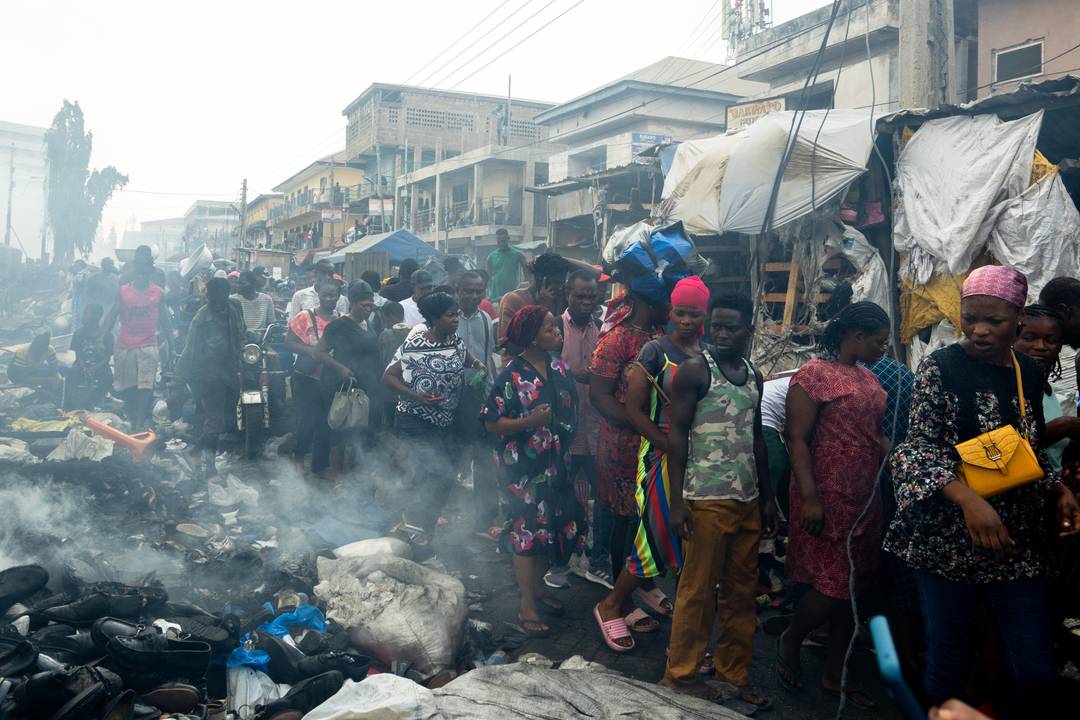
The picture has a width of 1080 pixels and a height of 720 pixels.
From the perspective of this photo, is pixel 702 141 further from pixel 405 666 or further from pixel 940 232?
pixel 405 666

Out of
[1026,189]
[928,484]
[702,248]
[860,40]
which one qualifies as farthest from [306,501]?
[860,40]

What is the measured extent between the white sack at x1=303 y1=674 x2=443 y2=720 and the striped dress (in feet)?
4.35

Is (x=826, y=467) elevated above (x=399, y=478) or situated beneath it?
elevated above

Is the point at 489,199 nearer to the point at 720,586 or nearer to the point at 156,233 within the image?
the point at 720,586

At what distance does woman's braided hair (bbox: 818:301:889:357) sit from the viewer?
3559 millimetres

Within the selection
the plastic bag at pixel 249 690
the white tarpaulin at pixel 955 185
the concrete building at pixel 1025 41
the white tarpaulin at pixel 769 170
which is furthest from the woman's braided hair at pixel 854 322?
the concrete building at pixel 1025 41

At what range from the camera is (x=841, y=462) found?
11.6ft

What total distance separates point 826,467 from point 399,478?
330 cm

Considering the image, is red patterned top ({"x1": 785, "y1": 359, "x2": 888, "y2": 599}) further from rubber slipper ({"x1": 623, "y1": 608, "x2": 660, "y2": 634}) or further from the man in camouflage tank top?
rubber slipper ({"x1": 623, "y1": 608, "x2": 660, "y2": 634})

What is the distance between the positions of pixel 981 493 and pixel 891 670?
198 centimetres

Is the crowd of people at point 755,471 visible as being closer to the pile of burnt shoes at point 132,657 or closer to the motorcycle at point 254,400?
the pile of burnt shoes at point 132,657

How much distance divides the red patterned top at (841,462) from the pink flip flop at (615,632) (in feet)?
3.67

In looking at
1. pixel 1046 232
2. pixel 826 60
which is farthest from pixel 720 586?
pixel 826 60

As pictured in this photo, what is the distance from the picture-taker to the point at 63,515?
5441 mm
